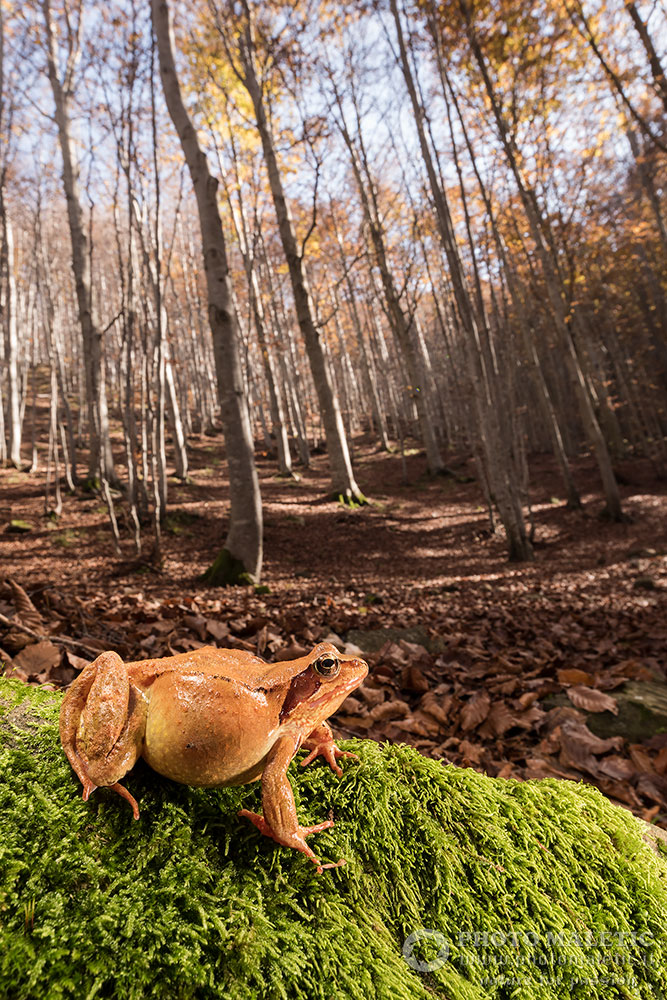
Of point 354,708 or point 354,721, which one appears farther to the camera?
Answer: point 354,708

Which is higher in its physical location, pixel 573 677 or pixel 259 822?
pixel 259 822

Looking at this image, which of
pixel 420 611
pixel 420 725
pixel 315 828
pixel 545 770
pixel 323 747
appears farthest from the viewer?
pixel 420 611

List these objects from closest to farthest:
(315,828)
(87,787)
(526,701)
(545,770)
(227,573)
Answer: (87,787) → (315,828) → (545,770) → (526,701) → (227,573)

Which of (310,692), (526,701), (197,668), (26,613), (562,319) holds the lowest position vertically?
(526,701)

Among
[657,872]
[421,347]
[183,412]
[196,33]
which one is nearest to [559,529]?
[657,872]

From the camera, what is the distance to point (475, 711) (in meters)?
2.77

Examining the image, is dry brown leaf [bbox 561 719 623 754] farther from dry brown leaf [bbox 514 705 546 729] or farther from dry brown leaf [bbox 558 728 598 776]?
dry brown leaf [bbox 514 705 546 729]

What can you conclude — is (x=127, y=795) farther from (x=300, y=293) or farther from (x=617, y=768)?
(x=300, y=293)

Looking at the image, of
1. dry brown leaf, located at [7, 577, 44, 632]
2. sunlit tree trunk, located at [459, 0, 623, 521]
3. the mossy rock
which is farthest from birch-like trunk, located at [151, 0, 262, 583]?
sunlit tree trunk, located at [459, 0, 623, 521]

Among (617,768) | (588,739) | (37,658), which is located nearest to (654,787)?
(617,768)

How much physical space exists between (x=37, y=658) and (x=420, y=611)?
14.4ft

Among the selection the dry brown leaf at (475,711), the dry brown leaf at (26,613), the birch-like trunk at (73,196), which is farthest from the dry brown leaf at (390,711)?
the birch-like trunk at (73,196)

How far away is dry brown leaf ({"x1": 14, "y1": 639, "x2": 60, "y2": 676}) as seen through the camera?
79.7 inches

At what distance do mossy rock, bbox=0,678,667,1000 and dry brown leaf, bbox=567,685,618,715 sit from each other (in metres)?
1.61
